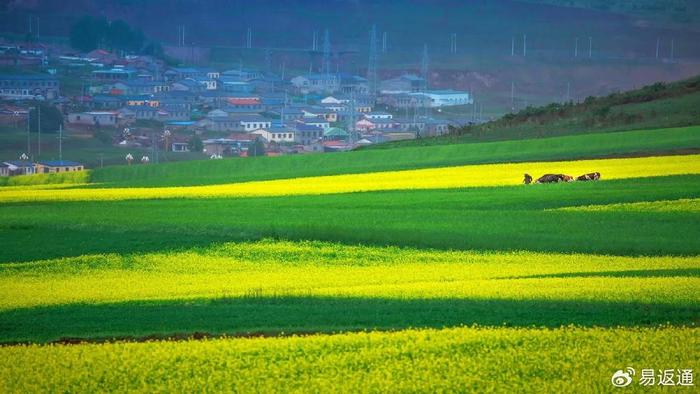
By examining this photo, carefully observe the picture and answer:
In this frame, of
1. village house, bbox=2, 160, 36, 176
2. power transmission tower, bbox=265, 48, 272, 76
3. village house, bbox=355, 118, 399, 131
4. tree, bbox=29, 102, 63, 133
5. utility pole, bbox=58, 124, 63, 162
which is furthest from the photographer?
power transmission tower, bbox=265, 48, 272, 76

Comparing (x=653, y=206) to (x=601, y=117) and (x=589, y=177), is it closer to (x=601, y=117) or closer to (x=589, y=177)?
(x=589, y=177)

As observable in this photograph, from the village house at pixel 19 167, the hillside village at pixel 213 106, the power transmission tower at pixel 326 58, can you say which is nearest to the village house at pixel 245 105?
the hillside village at pixel 213 106

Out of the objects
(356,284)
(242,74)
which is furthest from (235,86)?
(356,284)

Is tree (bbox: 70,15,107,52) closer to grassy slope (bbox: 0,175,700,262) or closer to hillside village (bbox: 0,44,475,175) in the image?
hillside village (bbox: 0,44,475,175)

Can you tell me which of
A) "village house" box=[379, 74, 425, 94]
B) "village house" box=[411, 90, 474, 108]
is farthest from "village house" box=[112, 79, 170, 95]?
"village house" box=[411, 90, 474, 108]

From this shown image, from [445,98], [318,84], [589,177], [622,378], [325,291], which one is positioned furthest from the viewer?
[318,84]

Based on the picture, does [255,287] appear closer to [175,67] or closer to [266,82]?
[266,82]

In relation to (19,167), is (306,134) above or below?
above
